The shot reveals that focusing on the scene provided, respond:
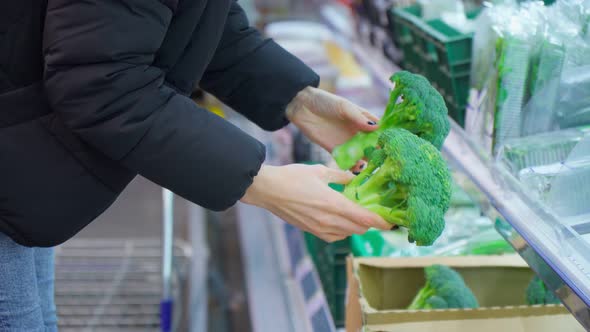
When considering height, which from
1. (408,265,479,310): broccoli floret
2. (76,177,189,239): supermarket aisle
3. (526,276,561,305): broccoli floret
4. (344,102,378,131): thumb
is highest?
(344,102,378,131): thumb

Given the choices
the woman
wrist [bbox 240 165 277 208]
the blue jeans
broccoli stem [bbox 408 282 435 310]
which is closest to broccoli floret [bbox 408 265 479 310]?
broccoli stem [bbox 408 282 435 310]

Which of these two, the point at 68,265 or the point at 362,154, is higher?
the point at 362,154

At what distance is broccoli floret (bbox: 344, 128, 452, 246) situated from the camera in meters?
1.08

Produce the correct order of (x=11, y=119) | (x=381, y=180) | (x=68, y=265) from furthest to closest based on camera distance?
(x=68, y=265) < (x=381, y=180) < (x=11, y=119)

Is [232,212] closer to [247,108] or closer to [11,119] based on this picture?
[247,108]

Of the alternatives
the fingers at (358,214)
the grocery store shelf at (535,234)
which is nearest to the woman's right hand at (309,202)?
the fingers at (358,214)

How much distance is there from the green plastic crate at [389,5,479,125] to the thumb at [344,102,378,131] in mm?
429

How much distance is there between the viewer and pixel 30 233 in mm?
1094

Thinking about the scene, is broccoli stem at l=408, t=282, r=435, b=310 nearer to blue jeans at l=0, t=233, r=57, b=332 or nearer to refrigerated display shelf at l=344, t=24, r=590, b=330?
refrigerated display shelf at l=344, t=24, r=590, b=330

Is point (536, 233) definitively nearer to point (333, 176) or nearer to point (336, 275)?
point (333, 176)

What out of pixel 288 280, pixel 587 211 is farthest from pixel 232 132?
pixel 288 280

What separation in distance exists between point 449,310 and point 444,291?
5.1 inches

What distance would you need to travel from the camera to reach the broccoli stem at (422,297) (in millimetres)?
1508

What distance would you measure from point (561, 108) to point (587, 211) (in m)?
0.30
